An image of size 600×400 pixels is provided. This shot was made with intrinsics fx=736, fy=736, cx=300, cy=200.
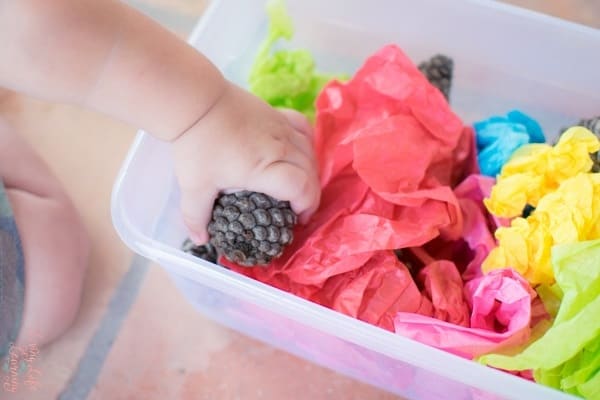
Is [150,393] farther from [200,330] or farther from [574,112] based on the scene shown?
[574,112]

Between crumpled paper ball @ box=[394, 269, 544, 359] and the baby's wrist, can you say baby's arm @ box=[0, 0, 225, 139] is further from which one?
crumpled paper ball @ box=[394, 269, 544, 359]

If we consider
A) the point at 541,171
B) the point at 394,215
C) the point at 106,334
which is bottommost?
the point at 106,334

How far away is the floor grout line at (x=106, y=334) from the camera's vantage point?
72cm

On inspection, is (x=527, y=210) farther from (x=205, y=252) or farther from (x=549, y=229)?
(x=205, y=252)

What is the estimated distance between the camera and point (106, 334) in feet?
2.45

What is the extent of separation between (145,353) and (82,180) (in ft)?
0.73

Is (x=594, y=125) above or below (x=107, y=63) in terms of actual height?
above

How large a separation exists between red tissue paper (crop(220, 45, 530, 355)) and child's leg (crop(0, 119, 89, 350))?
0.19 m

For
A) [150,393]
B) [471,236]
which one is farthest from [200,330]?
[471,236]

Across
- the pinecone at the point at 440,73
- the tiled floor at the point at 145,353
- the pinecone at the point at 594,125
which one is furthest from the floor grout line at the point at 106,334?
the pinecone at the point at 594,125

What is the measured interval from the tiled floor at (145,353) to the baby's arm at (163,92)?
0.50 feet

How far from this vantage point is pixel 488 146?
73 cm

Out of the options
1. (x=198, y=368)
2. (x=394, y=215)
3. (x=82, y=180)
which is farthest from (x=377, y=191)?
(x=82, y=180)

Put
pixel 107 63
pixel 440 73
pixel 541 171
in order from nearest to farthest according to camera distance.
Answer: pixel 107 63
pixel 541 171
pixel 440 73
